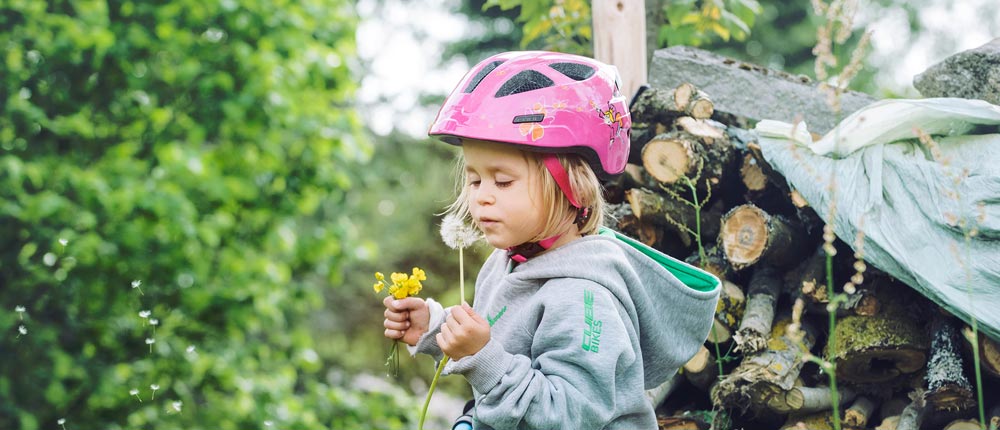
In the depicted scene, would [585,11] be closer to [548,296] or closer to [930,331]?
[930,331]

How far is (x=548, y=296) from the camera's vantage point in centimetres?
172

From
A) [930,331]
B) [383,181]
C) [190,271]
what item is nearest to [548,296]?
[930,331]

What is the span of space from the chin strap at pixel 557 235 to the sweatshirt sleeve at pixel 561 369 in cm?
18

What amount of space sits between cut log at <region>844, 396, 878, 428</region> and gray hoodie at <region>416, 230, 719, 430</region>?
877 mm

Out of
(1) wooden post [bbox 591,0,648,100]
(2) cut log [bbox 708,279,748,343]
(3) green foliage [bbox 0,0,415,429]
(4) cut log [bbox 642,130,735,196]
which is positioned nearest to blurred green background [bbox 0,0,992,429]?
(3) green foliage [bbox 0,0,415,429]

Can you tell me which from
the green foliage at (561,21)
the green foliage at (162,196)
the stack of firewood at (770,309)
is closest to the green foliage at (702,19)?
the green foliage at (561,21)

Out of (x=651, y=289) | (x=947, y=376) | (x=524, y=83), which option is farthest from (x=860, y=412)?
(x=524, y=83)

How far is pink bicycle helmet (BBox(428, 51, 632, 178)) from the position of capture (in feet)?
5.72

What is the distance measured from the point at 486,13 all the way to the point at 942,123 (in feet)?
18.5

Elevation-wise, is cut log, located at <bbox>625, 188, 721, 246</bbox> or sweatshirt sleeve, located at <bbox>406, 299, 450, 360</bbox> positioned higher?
sweatshirt sleeve, located at <bbox>406, 299, 450, 360</bbox>

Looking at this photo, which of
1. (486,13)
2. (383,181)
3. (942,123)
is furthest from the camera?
(486,13)

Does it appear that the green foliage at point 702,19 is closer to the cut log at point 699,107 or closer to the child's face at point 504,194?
the cut log at point 699,107

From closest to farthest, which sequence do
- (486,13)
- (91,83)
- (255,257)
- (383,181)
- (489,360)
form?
1. (489,360)
2. (91,83)
3. (255,257)
4. (383,181)
5. (486,13)

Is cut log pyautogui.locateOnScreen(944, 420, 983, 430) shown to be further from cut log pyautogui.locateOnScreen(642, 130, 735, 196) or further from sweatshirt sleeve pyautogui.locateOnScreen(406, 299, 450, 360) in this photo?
sweatshirt sleeve pyautogui.locateOnScreen(406, 299, 450, 360)
